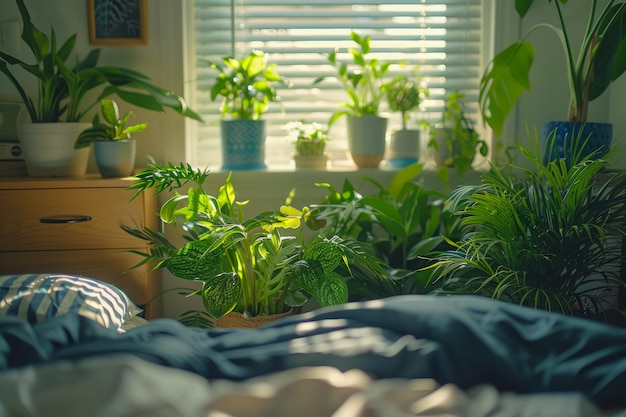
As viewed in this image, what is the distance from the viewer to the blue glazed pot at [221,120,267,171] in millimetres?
2609

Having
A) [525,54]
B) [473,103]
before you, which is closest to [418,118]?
[473,103]

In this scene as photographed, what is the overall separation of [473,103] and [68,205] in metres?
1.68

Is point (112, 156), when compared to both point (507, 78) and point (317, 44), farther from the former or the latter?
point (507, 78)

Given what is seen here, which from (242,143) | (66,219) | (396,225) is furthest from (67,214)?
(396,225)

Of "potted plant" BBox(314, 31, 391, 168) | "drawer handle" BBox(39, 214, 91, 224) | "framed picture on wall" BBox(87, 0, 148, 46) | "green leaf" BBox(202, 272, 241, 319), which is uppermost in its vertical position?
"framed picture on wall" BBox(87, 0, 148, 46)

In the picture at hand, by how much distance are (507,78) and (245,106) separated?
1.00 metres

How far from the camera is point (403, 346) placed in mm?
1091

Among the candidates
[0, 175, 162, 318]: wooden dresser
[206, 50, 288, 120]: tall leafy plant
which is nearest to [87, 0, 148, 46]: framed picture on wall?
[206, 50, 288, 120]: tall leafy plant

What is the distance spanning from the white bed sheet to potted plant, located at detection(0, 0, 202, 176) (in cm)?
148

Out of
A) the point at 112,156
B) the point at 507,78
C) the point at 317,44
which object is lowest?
the point at 112,156

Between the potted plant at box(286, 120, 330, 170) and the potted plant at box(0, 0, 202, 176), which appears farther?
the potted plant at box(286, 120, 330, 170)

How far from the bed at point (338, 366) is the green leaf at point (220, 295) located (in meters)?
0.63

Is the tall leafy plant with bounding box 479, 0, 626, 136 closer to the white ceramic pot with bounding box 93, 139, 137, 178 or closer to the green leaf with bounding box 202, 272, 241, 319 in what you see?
the green leaf with bounding box 202, 272, 241, 319

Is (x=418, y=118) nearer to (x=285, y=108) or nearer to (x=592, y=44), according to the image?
(x=285, y=108)
